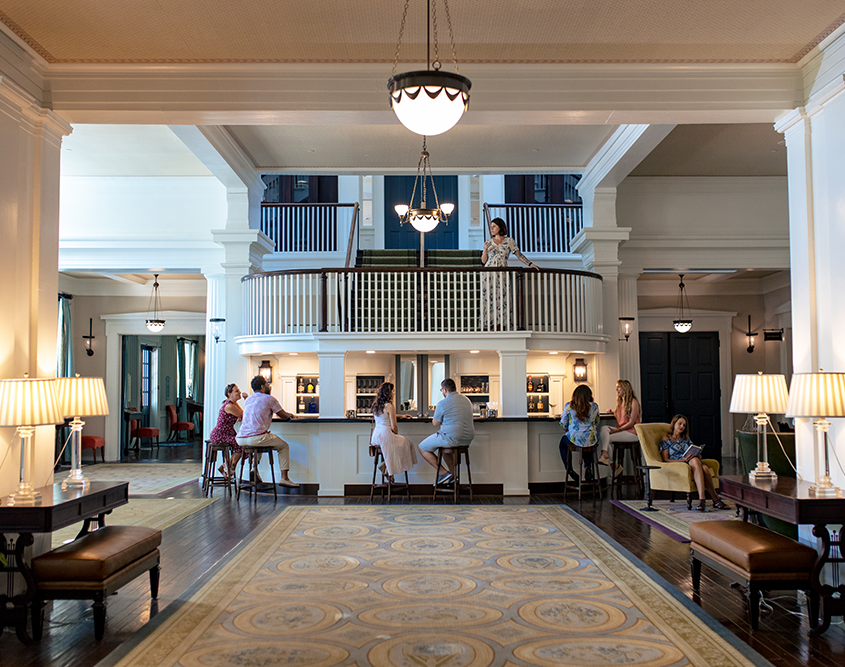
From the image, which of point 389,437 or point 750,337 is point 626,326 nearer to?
point 389,437

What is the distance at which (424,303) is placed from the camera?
10.3m

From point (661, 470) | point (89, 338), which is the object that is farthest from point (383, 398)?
point (89, 338)

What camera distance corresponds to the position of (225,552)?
249 inches

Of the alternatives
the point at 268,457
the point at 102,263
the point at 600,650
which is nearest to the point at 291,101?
the point at 600,650

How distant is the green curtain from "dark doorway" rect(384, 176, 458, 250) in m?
6.73

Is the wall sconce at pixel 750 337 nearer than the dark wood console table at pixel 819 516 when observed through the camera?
No

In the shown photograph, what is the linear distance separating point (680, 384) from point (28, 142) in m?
13.1

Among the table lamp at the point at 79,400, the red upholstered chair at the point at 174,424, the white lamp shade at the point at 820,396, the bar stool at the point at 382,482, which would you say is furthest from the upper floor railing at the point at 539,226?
the red upholstered chair at the point at 174,424

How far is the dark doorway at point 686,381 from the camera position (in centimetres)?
1494

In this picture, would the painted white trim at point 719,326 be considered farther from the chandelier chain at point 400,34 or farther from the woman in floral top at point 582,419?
the chandelier chain at point 400,34

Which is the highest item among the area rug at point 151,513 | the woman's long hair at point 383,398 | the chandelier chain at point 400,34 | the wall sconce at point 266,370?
the chandelier chain at point 400,34

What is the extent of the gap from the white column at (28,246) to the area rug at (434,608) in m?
1.80

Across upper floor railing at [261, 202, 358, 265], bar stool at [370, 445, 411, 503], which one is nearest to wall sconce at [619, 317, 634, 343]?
bar stool at [370, 445, 411, 503]

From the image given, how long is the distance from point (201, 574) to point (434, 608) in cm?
202
